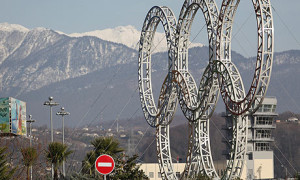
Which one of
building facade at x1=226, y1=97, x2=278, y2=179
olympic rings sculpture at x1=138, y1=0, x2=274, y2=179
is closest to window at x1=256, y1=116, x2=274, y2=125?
building facade at x1=226, y1=97, x2=278, y2=179

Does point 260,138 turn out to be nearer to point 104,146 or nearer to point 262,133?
point 262,133

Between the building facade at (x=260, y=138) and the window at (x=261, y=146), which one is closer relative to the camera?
the building facade at (x=260, y=138)

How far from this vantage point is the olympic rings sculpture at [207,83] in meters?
49.8

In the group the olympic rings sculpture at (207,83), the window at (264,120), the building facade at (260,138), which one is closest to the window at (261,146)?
the building facade at (260,138)

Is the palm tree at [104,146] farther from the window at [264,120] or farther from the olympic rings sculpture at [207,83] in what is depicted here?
the window at [264,120]

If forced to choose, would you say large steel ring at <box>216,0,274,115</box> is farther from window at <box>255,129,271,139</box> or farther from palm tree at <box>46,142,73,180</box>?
window at <box>255,129,271,139</box>

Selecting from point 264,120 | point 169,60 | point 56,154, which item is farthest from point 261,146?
point 56,154

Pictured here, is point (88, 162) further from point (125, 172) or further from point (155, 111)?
point (155, 111)

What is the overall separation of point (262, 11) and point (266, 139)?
322ft

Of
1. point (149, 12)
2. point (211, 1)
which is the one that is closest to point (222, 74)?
point (211, 1)

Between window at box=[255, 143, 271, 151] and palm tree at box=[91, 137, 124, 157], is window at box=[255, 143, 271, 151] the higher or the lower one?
the lower one

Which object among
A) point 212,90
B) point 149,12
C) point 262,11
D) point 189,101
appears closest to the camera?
point 262,11

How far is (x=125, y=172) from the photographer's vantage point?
6297 cm

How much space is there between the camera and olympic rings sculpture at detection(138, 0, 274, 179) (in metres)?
49.8
